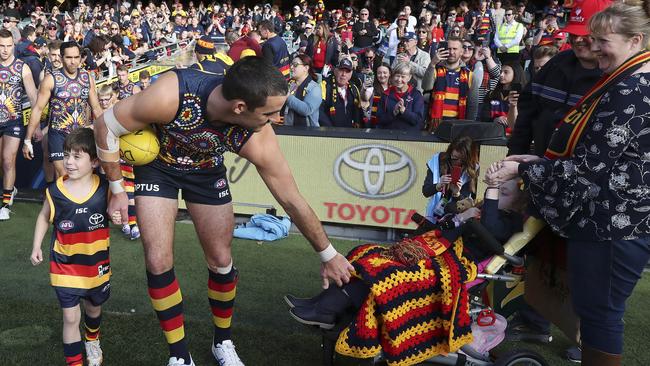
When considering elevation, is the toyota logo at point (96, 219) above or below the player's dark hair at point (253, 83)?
below

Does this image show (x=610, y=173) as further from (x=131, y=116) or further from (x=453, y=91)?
(x=453, y=91)

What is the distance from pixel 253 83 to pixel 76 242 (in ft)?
4.69

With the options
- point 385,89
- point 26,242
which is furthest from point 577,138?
point 26,242

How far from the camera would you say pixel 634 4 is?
9.26ft

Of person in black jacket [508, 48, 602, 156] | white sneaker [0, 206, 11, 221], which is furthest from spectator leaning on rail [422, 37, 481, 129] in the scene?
white sneaker [0, 206, 11, 221]

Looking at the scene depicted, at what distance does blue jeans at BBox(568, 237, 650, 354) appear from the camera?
2.79 metres

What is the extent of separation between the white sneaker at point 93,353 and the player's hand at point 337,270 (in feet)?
4.80

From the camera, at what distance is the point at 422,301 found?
304cm

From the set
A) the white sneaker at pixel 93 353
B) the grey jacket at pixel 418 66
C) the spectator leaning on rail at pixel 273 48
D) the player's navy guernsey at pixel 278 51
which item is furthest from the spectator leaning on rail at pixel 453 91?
the white sneaker at pixel 93 353

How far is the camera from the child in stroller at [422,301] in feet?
9.62

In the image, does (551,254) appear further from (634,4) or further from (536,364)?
(634,4)

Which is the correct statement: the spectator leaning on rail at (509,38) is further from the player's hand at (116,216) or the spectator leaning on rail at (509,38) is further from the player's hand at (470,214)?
the player's hand at (116,216)

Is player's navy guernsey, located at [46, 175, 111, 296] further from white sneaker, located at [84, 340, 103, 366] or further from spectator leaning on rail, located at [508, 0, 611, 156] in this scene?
spectator leaning on rail, located at [508, 0, 611, 156]

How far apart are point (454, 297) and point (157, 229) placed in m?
1.54
